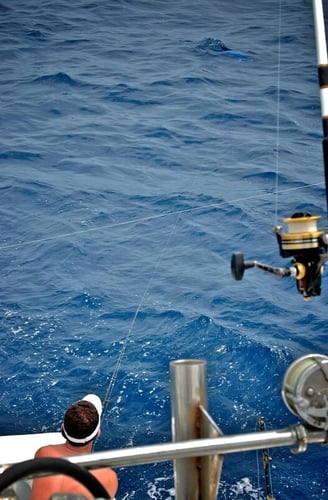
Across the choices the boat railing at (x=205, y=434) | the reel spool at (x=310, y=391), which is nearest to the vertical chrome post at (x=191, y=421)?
the boat railing at (x=205, y=434)

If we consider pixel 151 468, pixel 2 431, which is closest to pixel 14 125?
pixel 2 431

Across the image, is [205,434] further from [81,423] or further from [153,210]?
[153,210]

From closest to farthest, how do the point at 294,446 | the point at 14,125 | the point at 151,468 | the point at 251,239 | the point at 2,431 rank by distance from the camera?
the point at 294,446, the point at 151,468, the point at 2,431, the point at 251,239, the point at 14,125

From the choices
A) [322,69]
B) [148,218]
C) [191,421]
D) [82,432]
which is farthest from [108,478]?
[148,218]

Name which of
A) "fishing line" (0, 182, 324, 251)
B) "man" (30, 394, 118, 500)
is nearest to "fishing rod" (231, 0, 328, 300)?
"man" (30, 394, 118, 500)

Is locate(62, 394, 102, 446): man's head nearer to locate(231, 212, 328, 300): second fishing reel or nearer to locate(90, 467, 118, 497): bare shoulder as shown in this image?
locate(90, 467, 118, 497): bare shoulder

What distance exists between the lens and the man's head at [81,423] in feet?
5.09

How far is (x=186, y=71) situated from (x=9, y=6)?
2.01 meters

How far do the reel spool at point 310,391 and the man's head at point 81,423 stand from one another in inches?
24.6

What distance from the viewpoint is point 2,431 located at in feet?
15.9

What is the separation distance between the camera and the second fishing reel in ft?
5.50

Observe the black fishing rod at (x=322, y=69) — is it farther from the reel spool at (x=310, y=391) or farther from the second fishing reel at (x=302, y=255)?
the reel spool at (x=310, y=391)

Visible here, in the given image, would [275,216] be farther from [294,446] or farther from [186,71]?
[294,446]

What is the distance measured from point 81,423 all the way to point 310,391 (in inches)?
26.1
